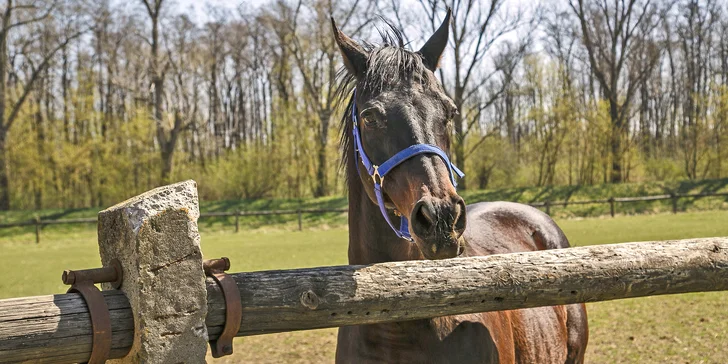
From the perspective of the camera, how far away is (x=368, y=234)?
2857mm

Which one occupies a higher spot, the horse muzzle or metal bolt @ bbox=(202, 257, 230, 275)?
the horse muzzle

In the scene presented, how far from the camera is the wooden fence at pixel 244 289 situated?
183 cm

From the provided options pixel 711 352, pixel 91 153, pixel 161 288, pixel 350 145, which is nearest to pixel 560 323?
pixel 350 145

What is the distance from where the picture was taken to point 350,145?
305cm

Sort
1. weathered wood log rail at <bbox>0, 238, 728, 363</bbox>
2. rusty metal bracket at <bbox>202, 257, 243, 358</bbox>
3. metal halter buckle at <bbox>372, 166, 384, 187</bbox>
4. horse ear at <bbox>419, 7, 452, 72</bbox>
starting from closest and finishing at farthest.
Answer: weathered wood log rail at <bbox>0, 238, 728, 363</bbox> < rusty metal bracket at <bbox>202, 257, 243, 358</bbox> < metal halter buckle at <bbox>372, 166, 384, 187</bbox> < horse ear at <bbox>419, 7, 452, 72</bbox>

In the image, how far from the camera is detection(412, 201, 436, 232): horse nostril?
2.15 metres

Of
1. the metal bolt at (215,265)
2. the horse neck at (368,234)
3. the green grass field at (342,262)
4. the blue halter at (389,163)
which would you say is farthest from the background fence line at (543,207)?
the metal bolt at (215,265)

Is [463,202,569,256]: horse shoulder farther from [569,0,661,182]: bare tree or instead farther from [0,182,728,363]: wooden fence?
[569,0,661,182]: bare tree

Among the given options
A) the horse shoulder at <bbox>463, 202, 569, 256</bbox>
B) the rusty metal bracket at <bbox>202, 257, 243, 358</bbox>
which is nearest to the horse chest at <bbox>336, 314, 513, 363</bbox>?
the rusty metal bracket at <bbox>202, 257, 243, 358</bbox>

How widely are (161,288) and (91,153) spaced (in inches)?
1426

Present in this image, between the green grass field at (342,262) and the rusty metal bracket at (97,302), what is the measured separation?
207 inches

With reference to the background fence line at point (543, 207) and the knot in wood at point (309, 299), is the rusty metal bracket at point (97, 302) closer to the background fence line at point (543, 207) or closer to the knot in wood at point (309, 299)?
the knot in wood at point (309, 299)

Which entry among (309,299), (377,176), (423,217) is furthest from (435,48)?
(309,299)

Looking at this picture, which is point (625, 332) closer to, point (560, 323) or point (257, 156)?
point (560, 323)
